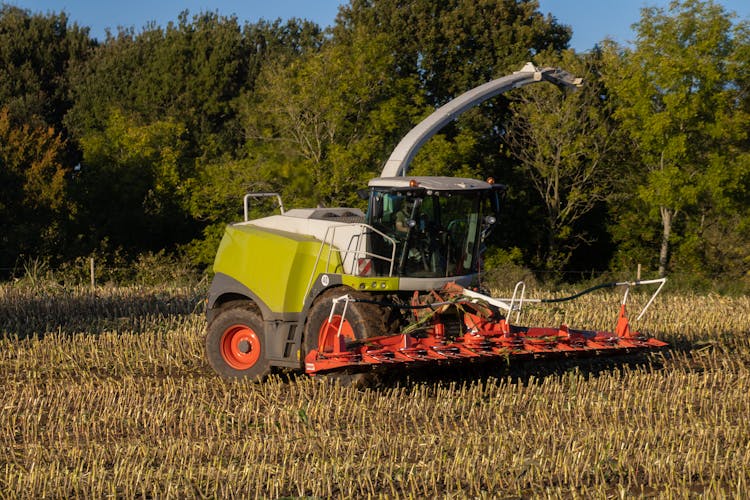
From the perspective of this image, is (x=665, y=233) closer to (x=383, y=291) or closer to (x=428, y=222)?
(x=428, y=222)

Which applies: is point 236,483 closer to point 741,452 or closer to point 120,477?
point 120,477

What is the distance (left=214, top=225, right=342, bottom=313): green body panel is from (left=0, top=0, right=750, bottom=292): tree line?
12177mm

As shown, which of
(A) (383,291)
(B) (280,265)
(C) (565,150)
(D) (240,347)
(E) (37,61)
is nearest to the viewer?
(A) (383,291)

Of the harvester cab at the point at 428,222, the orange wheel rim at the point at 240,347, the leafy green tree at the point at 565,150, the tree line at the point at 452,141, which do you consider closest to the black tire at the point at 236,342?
the orange wheel rim at the point at 240,347

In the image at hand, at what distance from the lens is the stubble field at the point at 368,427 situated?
7742 mm

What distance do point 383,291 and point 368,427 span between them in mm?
2408

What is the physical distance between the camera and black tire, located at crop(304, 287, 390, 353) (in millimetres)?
11406

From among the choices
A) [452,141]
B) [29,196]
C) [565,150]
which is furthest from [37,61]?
[565,150]

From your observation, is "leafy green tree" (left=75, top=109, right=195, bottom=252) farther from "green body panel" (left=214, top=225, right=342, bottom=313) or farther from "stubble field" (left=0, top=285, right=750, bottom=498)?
"green body panel" (left=214, top=225, right=342, bottom=313)

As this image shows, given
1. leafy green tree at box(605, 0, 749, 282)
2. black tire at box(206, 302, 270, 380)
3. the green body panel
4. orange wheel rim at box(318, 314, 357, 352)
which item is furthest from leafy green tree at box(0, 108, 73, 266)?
orange wheel rim at box(318, 314, 357, 352)

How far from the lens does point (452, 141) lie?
37.5 meters

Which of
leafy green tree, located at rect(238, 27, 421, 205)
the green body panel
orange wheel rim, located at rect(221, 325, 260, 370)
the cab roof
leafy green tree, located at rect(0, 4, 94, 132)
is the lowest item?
orange wheel rim, located at rect(221, 325, 260, 370)

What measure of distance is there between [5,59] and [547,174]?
2666cm

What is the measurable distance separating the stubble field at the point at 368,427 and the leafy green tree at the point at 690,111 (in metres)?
16.4
